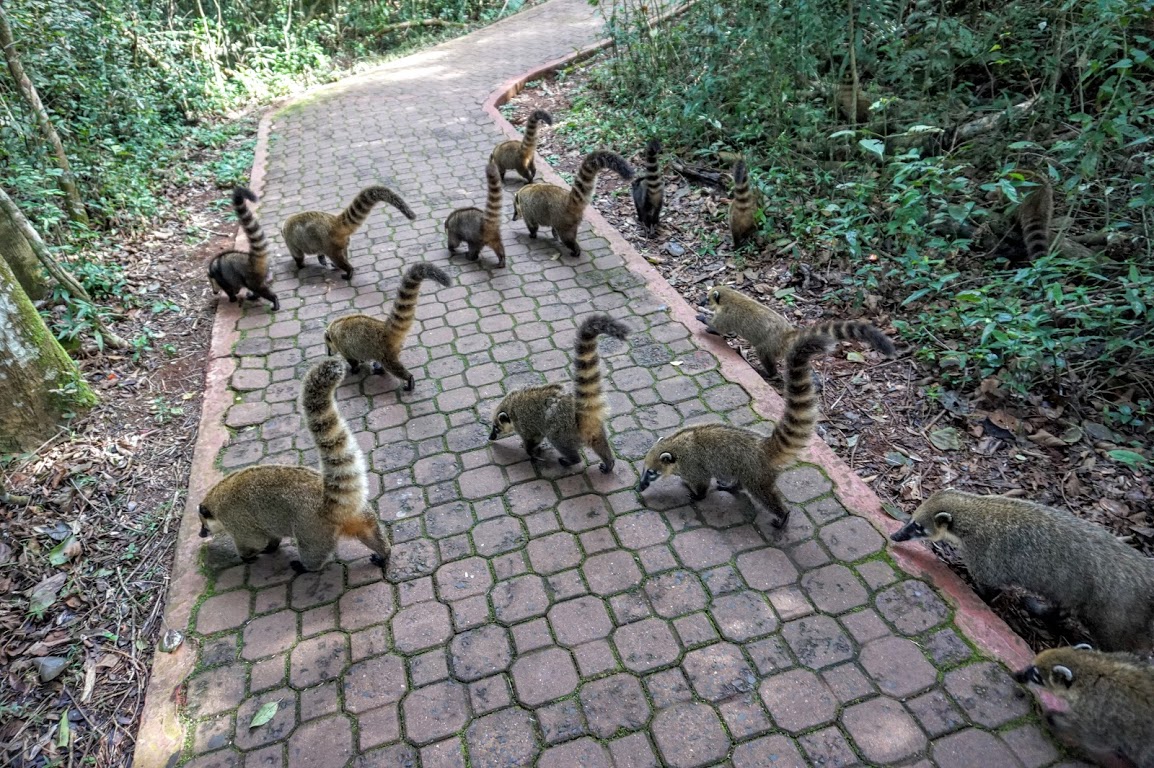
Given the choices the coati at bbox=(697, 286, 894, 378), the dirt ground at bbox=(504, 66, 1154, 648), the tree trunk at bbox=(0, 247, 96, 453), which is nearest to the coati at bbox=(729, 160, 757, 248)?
the dirt ground at bbox=(504, 66, 1154, 648)

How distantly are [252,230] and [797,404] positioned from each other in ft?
16.2

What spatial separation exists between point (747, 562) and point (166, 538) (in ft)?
11.7

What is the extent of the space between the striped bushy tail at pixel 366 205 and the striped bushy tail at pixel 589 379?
280 centimetres

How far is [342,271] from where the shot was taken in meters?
6.81

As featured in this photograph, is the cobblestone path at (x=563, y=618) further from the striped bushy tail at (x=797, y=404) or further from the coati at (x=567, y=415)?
the striped bushy tail at (x=797, y=404)

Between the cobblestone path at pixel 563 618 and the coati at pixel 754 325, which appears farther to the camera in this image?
the coati at pixel 754 325

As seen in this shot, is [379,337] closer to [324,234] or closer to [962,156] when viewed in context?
[324,234]

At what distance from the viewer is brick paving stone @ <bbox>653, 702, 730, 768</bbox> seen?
2934 mm

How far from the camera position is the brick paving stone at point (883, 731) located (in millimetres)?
2912

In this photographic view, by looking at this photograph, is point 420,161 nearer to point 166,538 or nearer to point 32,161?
point 32,161

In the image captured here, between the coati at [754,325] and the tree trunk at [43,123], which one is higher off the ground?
the tree trunk at [43,123]

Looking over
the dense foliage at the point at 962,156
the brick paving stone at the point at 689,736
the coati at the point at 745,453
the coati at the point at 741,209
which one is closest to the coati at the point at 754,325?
the dense foliage at the point at 962,156

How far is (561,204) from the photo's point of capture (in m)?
6.79

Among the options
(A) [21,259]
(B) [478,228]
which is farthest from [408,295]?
(A) [21,259]
